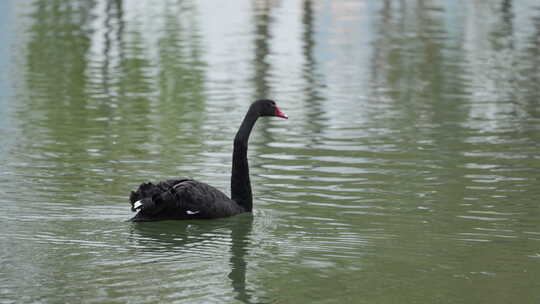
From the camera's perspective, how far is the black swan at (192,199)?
378 inches

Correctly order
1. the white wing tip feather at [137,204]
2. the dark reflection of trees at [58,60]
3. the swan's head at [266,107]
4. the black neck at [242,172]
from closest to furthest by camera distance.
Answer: the white wing tip feather at [137,204], the black neck at [242,172], the swan's head at [266,107], the dark reflection of trees at [58,60]

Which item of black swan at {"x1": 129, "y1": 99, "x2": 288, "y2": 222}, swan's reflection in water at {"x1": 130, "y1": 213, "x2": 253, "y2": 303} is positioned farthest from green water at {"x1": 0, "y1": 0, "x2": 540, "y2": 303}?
black swan at {"x1": 129, "y1": 99, "x2": 288, "y2": 222}

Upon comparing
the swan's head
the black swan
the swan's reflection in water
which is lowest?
the swan's reflection in water

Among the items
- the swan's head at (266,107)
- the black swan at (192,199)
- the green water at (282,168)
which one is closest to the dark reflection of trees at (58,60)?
the green water at (282,168)

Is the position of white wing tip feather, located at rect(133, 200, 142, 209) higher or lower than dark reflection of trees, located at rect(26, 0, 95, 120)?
lower

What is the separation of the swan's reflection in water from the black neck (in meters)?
0.14

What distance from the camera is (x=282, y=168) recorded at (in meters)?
12.8

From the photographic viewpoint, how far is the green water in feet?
26.6

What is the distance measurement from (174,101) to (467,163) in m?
6.59

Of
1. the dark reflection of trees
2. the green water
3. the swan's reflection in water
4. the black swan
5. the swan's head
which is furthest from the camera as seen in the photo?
the dark reflection of trees

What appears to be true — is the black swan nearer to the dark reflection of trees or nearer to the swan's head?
the swan's head

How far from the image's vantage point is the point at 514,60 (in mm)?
25766

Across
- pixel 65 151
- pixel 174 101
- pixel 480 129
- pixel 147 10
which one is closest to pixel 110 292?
pixel 65 151

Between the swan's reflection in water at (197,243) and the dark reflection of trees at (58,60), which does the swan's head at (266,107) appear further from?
the dark reflection of trees at (58,60)
